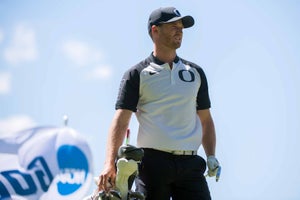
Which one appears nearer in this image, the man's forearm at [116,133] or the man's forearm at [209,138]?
the man's forearm at [116,133]

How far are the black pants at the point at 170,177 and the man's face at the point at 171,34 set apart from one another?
1.06 m

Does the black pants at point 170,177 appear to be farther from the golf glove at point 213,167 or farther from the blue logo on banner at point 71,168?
the blue logo on banner at point 71,168

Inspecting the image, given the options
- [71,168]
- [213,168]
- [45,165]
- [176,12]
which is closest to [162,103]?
[213,168]

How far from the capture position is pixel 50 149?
81.1ft

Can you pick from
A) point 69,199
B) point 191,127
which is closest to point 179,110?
point 191,127

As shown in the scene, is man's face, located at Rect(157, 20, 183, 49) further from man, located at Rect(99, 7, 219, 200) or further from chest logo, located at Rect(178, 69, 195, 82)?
chest logo, located at Rect(178, 69, 195, 82)

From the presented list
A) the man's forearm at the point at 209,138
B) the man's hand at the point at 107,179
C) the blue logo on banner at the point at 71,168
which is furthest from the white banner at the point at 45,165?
the man's hand at the point at 107,179

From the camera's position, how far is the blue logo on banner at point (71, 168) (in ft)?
73.4

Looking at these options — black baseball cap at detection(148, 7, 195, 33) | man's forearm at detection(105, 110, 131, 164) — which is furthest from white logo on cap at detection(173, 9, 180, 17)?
man's forearm at detection(105, 110, 131, 164)

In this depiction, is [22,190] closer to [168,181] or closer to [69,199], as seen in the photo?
[69,199]

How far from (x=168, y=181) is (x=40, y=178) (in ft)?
50.1

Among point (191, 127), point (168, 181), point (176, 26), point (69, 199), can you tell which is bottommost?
point (69, 199)

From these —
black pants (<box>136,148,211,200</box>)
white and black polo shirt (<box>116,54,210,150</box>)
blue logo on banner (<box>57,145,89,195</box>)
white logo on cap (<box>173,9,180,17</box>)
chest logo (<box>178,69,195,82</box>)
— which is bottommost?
blue logo on banner (<box>57,145,89,195</box>)

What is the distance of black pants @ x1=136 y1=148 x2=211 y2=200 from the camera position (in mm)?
7641
